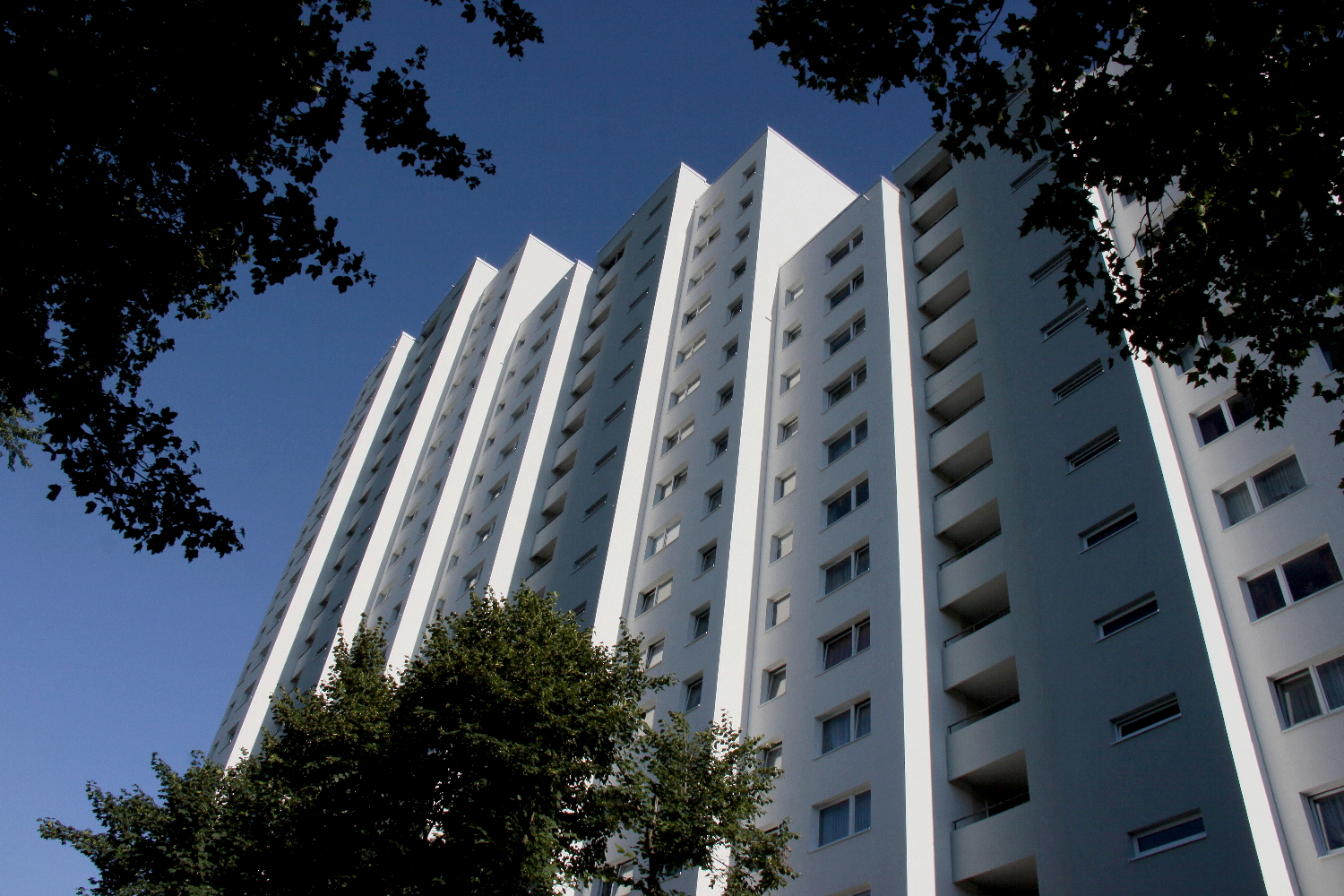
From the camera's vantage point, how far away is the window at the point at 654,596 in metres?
31.3

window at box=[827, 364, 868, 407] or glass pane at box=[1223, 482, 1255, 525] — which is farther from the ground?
window at box=[827, 364, 868, 407]

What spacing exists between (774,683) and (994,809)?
667 centimetres

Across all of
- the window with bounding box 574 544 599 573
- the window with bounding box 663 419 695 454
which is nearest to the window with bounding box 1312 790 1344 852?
the window with bounding box 574 544 599 573

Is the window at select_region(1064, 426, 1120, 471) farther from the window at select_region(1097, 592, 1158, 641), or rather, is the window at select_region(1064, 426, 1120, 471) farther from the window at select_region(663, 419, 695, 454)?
the window at select_region(663, 419, 695, 454)

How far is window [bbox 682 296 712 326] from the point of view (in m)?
42.1

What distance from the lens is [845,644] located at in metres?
24.9

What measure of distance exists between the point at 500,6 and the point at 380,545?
44.1 m

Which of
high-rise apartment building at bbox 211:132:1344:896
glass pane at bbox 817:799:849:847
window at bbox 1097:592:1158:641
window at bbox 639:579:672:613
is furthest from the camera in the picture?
window at bbox 639:579:672:613

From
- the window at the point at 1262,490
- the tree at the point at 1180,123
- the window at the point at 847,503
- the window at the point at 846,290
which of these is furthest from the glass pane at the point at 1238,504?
the window at the point at 846,290

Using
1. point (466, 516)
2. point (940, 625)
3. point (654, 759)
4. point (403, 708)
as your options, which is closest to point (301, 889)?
point (403, 708)

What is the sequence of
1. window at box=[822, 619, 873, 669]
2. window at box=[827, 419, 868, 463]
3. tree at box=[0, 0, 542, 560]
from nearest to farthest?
tree at box=[0, 0, 542, 560]
window at box=[822, 619, 873, 669]
window at box=[827, 419, 868, 463]

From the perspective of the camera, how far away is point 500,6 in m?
12.7

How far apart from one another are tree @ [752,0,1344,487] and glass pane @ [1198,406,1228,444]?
876 cm

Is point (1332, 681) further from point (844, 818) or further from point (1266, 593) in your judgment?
point (844, 818)
